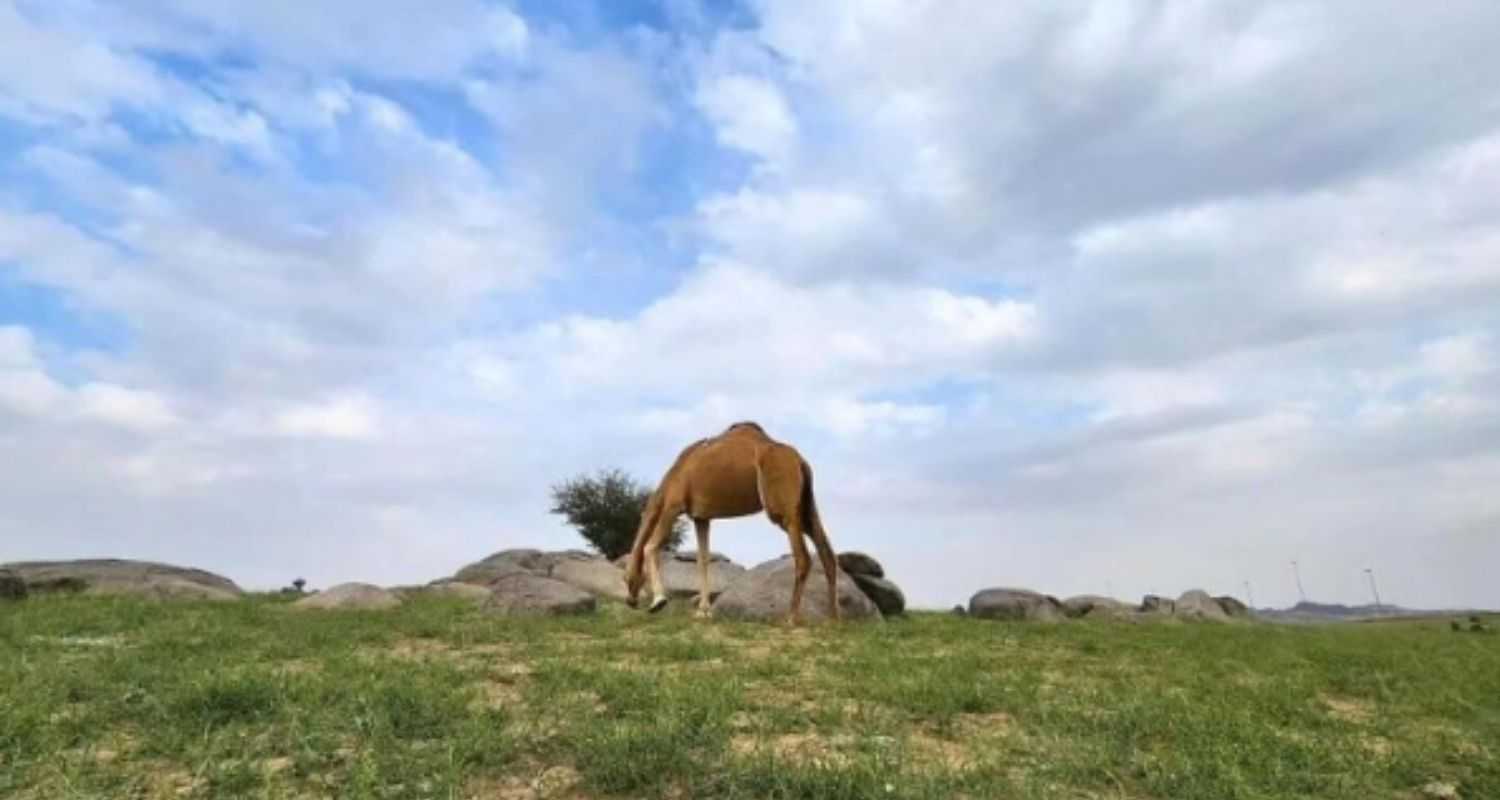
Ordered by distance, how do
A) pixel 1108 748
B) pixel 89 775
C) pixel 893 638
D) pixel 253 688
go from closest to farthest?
pixel 89 775
pixel 1108 748
pixel 253 688
pixel 893 638

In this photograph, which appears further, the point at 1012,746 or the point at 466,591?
the point at 466,591

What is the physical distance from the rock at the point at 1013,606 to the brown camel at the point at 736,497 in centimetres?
1133

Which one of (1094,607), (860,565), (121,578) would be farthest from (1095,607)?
(121,578)

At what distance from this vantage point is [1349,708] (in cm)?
950

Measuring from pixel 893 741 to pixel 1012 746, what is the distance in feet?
2.55

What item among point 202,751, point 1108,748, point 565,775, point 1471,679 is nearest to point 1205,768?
point 1108,748

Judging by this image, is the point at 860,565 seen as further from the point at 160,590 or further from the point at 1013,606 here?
the point at 160,590

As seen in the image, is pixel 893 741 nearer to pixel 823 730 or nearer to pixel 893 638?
pixel 823 730

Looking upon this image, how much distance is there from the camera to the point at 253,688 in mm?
7426

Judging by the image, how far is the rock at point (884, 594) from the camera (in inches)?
907

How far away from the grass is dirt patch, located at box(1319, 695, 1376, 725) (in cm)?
5

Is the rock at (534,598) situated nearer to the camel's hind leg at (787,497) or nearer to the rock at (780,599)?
the rock at (780,599)

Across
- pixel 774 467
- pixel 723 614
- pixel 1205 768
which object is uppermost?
pixel 774 467

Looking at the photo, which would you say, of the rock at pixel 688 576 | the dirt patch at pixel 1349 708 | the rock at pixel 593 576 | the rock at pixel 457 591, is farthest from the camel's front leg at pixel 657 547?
the rock at pixel 593 576
